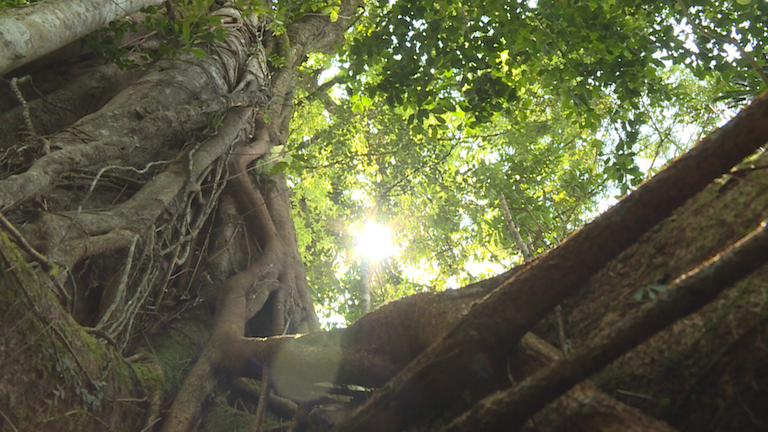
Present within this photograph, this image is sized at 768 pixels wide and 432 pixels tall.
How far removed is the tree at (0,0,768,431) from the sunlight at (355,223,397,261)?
5.40 m

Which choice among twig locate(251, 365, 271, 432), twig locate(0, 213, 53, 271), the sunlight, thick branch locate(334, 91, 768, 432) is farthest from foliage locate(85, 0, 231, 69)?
the sunlight

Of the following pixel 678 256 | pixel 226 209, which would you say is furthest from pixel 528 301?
pixel 226 209

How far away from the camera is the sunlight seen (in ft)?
35.2

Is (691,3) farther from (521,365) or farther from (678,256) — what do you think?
(521,365)

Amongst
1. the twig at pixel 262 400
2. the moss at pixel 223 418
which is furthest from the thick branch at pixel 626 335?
the moss at pixel 223 418

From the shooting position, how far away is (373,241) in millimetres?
11258

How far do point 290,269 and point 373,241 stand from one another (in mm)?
6869

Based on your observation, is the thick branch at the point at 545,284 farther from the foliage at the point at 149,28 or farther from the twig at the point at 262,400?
the foliage at the point at 149,28

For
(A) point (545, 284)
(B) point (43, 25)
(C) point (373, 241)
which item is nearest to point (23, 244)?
(B) point (43, 25)

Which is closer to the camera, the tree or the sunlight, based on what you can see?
the tree

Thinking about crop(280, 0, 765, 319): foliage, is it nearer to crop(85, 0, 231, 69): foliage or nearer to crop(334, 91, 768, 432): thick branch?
crop(85, 0, 231, 69): foliage

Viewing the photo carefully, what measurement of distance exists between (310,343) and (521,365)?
129 centimetres

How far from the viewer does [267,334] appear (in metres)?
3.98

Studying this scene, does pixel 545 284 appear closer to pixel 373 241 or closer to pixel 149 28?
pixel 149 28
